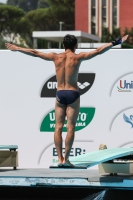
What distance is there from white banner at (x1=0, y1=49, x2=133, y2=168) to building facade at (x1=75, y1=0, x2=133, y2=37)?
263ft

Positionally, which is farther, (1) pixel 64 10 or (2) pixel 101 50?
(1) pixel 64 10

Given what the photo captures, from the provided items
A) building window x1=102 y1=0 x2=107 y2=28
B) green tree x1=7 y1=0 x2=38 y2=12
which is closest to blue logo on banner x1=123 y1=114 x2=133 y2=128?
building window x1=102 y1=0 x2=107 y2=28

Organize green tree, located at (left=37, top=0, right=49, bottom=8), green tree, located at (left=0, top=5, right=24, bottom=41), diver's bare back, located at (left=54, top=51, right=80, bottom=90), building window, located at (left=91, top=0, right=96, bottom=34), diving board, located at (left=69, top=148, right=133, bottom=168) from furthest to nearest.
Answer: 1. green tree, located at (left=37, top=0, right=49, bottom=8)
2. green tree, located at (left=0, top=5, right=24, bottom=41)
3. building window, located at (left=91, top=0, right=96, bottom=34)
4. diver's bare back, located at (left=54, top=51, right=80, bottom=90)
5. diving board, located at (left=69, top=148, right=133, bottom=168)

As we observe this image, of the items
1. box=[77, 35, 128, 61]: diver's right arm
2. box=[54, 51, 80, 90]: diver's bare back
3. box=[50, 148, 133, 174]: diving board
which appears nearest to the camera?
box=[50, 148, 133, 174]: diving board

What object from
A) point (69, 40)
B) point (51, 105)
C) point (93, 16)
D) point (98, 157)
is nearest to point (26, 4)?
point (93, 16)

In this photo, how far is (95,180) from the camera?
6.96 metres

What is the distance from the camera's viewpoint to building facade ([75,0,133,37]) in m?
91.6

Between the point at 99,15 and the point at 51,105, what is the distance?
86.4 metres

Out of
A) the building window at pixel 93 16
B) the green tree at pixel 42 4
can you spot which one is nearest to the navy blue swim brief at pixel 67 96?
the building window at pixel 93 16

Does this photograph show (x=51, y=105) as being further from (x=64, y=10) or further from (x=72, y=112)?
(x=64, y=10)

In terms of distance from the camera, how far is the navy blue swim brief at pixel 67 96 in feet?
25.0

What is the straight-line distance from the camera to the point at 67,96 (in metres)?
7.61

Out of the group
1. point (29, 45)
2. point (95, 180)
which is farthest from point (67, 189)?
point (29, 45)

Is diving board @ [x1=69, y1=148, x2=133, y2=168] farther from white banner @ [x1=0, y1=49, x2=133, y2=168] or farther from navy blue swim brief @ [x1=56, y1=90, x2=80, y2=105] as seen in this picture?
white banner @ [x1=0, y1=49, x2=133, y2=168]
